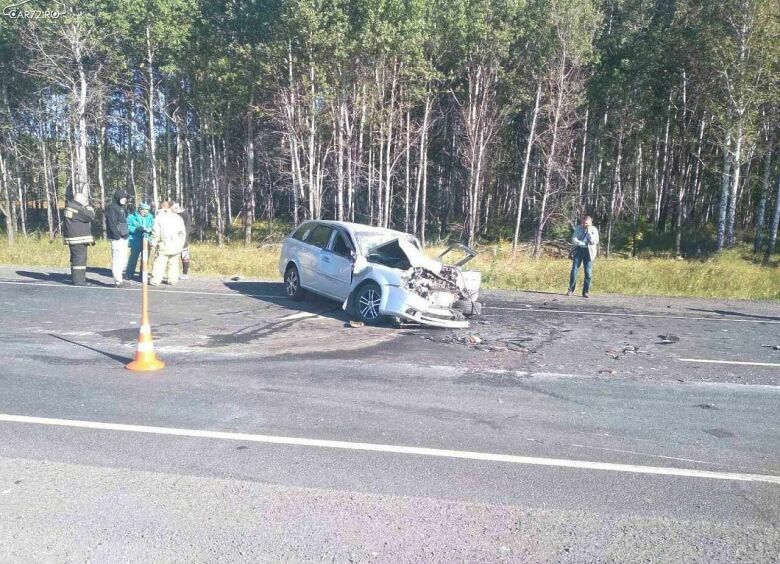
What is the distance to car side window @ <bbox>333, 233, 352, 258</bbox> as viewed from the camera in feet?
39.5

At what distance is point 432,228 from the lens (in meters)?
45.4

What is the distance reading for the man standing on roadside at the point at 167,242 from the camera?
14469mm

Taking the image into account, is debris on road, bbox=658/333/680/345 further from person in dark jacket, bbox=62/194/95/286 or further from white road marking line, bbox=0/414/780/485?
person in dark jacket, bbox=62/194/95/286

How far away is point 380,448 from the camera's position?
5.32 m

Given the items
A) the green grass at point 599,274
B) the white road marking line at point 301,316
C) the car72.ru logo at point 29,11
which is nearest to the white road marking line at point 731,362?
the white road marking line at point 301,316

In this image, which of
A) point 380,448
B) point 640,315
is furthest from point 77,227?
point 640,315

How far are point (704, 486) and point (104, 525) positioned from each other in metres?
4.15

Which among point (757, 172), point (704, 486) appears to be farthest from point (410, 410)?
point (757, 172)

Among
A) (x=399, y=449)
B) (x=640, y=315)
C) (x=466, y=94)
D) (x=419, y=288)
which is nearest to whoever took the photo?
Answer: (x=399, y=449)

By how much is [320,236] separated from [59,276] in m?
7.57

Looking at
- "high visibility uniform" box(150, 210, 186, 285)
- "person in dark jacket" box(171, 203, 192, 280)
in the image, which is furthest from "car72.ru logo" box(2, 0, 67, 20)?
"high visibility uniform" box(150, 210, 186, 285)

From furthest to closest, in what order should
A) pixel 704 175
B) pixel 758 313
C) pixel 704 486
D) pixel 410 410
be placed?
pixel 704 175, pixel 758 313, pixel 410 410, pixel 704 486

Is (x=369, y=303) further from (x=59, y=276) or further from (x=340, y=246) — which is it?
(x=59, y=276)

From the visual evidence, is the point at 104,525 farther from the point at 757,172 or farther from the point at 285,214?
the point at 285,214
